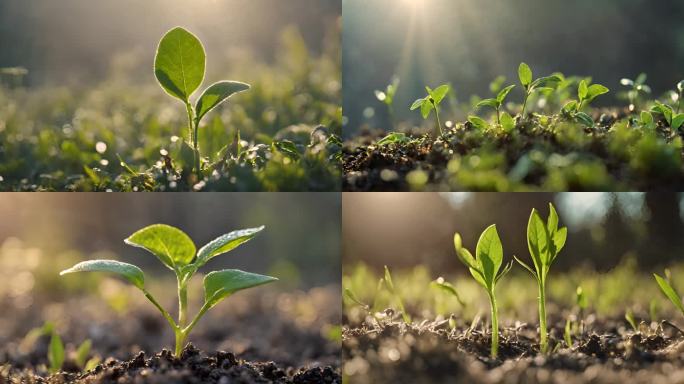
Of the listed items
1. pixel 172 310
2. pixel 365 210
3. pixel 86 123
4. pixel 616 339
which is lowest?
pixel 172 310

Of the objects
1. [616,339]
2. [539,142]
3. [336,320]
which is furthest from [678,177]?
[336,320]

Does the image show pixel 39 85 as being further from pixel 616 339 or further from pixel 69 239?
pixel 616 339

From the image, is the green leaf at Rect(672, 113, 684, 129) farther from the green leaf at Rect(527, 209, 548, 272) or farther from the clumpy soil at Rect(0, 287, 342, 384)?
the clumpy soil at Rect(0, 287, 342, 384)

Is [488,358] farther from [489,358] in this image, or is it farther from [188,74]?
[188,74]

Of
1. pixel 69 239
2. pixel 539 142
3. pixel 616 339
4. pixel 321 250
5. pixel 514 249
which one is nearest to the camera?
pixel 539 142

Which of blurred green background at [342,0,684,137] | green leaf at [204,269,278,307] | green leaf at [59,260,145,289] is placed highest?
blurred green background at [342,0,684,137]

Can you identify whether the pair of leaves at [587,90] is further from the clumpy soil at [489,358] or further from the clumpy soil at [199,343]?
the clumpy soil at [199,343]

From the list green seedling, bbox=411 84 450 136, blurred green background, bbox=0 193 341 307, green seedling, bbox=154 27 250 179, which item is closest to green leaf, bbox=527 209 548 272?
green seedling, bbox=411 84 450 136
